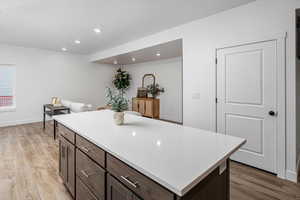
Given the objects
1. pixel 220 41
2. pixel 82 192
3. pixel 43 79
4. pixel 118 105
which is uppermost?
pixel 220 41

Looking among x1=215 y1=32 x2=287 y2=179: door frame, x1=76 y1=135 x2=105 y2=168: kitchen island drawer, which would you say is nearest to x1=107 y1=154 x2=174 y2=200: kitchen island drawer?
x1=76 y1=135 x2=105 y2=168: kitchen island drawer

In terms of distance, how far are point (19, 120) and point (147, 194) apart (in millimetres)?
6410

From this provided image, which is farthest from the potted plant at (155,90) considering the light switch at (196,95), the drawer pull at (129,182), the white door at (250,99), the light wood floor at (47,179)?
the drawer pull at (129,182)

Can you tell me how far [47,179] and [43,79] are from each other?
4.74 m

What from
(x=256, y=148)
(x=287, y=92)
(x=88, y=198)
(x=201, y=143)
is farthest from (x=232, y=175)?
(x=88, y=198)

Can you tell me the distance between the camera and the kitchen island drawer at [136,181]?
2.52 ft

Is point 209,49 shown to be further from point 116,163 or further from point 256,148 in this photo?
point 116,163

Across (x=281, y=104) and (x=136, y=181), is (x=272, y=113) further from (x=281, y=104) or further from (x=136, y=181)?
(x=136, y=181)

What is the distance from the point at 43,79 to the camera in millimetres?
5832

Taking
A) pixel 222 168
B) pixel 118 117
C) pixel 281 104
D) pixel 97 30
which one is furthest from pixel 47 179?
pixel 281 104

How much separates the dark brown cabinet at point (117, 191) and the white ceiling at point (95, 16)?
257cm

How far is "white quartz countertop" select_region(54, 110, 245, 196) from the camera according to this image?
0.77m

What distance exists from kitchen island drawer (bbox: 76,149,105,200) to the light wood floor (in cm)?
70

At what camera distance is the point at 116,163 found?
104 cm
